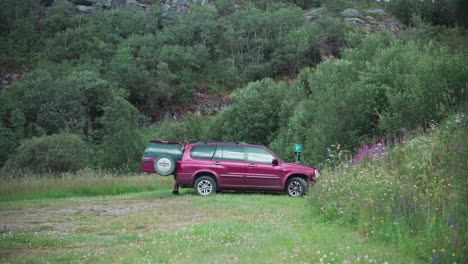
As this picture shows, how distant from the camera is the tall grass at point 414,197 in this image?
5.54m

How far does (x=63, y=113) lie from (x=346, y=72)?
167 ft

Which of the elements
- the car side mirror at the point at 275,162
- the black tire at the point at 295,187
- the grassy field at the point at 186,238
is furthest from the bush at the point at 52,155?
the grassy field at the point at 186,238

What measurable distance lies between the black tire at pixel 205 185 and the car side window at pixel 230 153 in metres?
0.92

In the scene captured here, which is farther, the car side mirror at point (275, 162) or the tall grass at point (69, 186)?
the tall grass at point (69, 186)

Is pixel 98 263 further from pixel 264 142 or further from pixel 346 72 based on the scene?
pixel 264 142

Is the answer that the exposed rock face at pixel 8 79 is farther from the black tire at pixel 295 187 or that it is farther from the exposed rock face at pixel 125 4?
the black tire at pixel 295 187

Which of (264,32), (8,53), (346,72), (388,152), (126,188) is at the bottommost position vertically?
(126,188)

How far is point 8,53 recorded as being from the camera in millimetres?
105188

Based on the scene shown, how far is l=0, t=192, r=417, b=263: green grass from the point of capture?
5754 mm

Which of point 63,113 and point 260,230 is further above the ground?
point 63,113

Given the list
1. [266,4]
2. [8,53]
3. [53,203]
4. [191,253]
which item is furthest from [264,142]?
[266,4]

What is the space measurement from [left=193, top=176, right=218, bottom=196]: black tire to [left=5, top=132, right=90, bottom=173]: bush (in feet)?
83.0

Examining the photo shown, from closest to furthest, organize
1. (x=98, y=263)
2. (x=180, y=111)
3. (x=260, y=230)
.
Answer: (x=98, y=263), (x=260, y=230), (x=180, y=111)

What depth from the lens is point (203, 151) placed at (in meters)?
16.4
